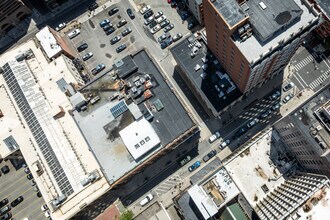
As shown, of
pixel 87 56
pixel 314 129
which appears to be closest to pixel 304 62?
pixel 314 129

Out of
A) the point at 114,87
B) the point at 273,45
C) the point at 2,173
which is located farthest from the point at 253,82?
the point at 2,173

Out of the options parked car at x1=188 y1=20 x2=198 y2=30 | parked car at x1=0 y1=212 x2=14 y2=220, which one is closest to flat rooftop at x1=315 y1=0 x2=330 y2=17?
→ parked car at x1=188 y1=20 x2=198 y2=30

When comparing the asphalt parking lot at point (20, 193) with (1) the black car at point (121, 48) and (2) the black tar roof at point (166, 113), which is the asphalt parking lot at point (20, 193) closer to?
(2) the black tar roof at point (166, 113)

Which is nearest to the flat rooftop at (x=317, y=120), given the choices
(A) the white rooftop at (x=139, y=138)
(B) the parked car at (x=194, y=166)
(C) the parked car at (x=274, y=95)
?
(C) the parked car at (x=274, y=95)

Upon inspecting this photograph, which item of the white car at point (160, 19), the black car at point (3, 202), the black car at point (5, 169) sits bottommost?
the black car at point (3, 202)

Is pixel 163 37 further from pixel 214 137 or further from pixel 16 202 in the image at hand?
pixel 16 202

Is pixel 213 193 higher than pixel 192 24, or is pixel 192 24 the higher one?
pixel 192 24

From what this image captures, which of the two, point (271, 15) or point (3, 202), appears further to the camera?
point (3, 202)

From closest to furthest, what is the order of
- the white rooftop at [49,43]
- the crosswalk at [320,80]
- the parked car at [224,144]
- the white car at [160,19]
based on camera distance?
1. the white rooftop at [49,43]
2. the parked car at [224,144]
3. the crosswalk at [320,80]
4. the white car at [160,19]
